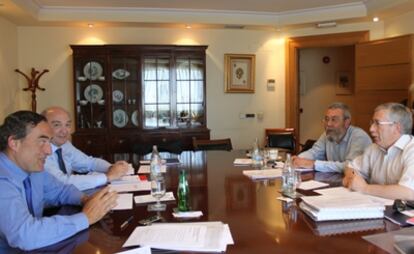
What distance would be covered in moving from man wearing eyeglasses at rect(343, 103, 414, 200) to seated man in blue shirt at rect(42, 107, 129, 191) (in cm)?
139

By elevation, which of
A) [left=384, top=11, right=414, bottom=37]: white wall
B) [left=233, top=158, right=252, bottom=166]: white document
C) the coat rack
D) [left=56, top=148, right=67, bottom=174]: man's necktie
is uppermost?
[left=384, top=11, right=414, bottom=37]: white wall

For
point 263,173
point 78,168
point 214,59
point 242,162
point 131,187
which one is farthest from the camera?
point 214,59

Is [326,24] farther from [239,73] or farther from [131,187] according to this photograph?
[131,187]

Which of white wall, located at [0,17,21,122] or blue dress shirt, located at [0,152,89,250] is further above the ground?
white wall, located at [0,17,21,122]

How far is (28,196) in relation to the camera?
153cm

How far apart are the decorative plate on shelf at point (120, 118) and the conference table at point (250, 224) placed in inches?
116

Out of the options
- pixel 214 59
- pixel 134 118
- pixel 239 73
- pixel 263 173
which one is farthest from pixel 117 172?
pixel 239 73

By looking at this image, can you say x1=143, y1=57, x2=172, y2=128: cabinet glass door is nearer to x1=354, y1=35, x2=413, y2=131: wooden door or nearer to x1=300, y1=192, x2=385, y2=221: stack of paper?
x1=354, y1=35, x2=413, y2=131: wooden door

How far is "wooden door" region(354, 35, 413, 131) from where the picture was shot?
4453 millimetres

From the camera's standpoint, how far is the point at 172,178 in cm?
237

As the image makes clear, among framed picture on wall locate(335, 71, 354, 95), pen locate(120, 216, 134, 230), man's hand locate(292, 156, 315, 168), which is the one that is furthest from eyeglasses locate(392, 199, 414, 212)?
framed picture on wall locate(335, 71, 354, 95)

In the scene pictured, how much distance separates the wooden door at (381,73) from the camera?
4453 millimetres

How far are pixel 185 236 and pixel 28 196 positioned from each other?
0.69 m

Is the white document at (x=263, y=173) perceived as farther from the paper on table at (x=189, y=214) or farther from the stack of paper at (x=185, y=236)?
the stack of paper at (x=185, y=236)
